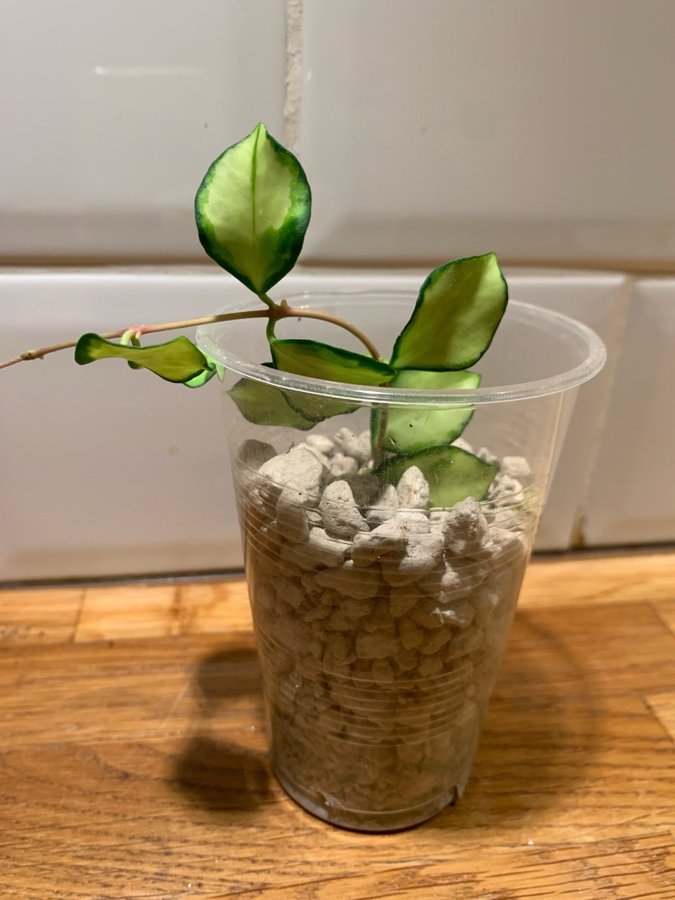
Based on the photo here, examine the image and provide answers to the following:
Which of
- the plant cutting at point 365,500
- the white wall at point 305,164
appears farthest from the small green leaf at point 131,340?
the white wall at point 305,164

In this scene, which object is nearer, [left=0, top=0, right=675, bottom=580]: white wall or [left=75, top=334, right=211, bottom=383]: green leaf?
[left=75, top=334, right=211, bottom=383]: green leaf

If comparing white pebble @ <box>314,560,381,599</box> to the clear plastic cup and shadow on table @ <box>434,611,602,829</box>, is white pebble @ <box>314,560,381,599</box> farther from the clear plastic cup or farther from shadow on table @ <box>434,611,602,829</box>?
shadow on table @ <box>434,611,602,829</box>

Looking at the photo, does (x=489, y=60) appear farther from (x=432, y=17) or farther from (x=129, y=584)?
(x=129, y=584)

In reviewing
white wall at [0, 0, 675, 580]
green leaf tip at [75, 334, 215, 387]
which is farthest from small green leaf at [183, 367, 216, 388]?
white wall at [0, 0, 675, 580]

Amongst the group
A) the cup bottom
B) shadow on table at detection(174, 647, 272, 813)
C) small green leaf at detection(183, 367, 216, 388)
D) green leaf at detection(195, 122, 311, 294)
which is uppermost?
green leaf at detection(195, 122, 311, 294)

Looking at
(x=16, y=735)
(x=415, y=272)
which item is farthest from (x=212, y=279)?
(x=16, y=735)

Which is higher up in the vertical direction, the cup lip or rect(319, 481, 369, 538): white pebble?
the cup lip
